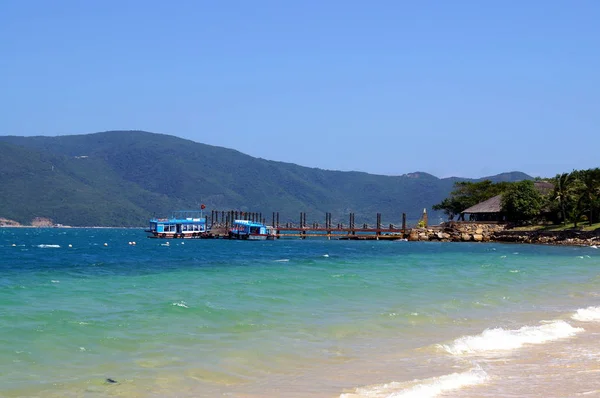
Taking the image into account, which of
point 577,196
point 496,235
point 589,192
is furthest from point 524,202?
point 589,192

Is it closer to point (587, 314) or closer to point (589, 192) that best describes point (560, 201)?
point (589, 192)

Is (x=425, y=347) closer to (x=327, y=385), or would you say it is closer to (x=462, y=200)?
(x=327, y=385)

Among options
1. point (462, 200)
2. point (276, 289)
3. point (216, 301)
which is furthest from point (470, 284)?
point (462, 200)

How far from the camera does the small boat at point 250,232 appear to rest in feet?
317

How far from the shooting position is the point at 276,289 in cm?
2233

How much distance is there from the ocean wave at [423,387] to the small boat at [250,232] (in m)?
86.0

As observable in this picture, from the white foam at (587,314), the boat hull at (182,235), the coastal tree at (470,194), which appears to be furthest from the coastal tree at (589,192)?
the white foam at (587,314)

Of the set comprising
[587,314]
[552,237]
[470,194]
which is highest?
[470,194]

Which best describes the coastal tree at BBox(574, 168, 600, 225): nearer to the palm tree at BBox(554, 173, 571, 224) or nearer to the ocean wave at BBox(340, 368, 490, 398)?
the palm tree at BBox(554, 173, 571, 224)

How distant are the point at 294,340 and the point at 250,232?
3325 inches

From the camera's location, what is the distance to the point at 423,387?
976 cm

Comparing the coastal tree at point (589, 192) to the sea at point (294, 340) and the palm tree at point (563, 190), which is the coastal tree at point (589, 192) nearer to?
the palm tree at point (563, 190)

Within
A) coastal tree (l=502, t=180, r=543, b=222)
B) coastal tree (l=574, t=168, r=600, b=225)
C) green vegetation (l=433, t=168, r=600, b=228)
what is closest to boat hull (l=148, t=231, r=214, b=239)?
green vegetation (l=433, t=168, r=600, b=228)

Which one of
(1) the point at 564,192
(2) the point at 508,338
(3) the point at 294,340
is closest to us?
(3) the point at 294,340
